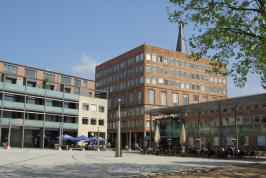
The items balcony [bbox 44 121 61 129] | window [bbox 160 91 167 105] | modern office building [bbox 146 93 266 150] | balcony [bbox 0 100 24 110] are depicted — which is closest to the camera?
modern office building [bbox 146 93 266 150]

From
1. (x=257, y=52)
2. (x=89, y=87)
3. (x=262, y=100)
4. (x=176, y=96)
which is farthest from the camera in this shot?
(x=176, y=96)

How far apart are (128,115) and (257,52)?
7764 cm

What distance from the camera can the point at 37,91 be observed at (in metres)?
69.2

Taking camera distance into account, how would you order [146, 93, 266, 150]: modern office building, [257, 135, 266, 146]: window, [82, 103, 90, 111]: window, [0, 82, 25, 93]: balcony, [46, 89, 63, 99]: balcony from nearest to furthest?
→ [146, 93, 266, 150]: modern office building → [257, 135, 266, 146]: window → [0, 82, 25, 93]: balcony → [46, 89, 63, 99]: balcony → [82, 103, 90, 111]: window

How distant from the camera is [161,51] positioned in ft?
305

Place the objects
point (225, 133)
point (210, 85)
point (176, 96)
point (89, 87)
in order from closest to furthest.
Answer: point (225, 133) → point (89, 87) → point (176, 96) → point (210, 85)

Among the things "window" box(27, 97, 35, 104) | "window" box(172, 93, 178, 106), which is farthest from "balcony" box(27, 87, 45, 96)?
"window" box(172, 93, 178, 106)

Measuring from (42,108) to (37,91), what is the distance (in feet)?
10.6

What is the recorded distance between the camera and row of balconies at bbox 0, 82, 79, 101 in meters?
64.7

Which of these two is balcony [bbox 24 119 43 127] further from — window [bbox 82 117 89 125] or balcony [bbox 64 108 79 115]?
window [bbox 82 117 89 125]

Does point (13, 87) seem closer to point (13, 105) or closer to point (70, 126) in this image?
point (13, 105)

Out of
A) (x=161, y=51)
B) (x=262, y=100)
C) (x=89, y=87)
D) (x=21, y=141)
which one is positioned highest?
(x=161, y=51)

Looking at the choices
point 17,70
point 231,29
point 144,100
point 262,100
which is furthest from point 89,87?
point 231,29

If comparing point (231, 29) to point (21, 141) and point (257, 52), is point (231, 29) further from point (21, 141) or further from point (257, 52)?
point (21, 141)
